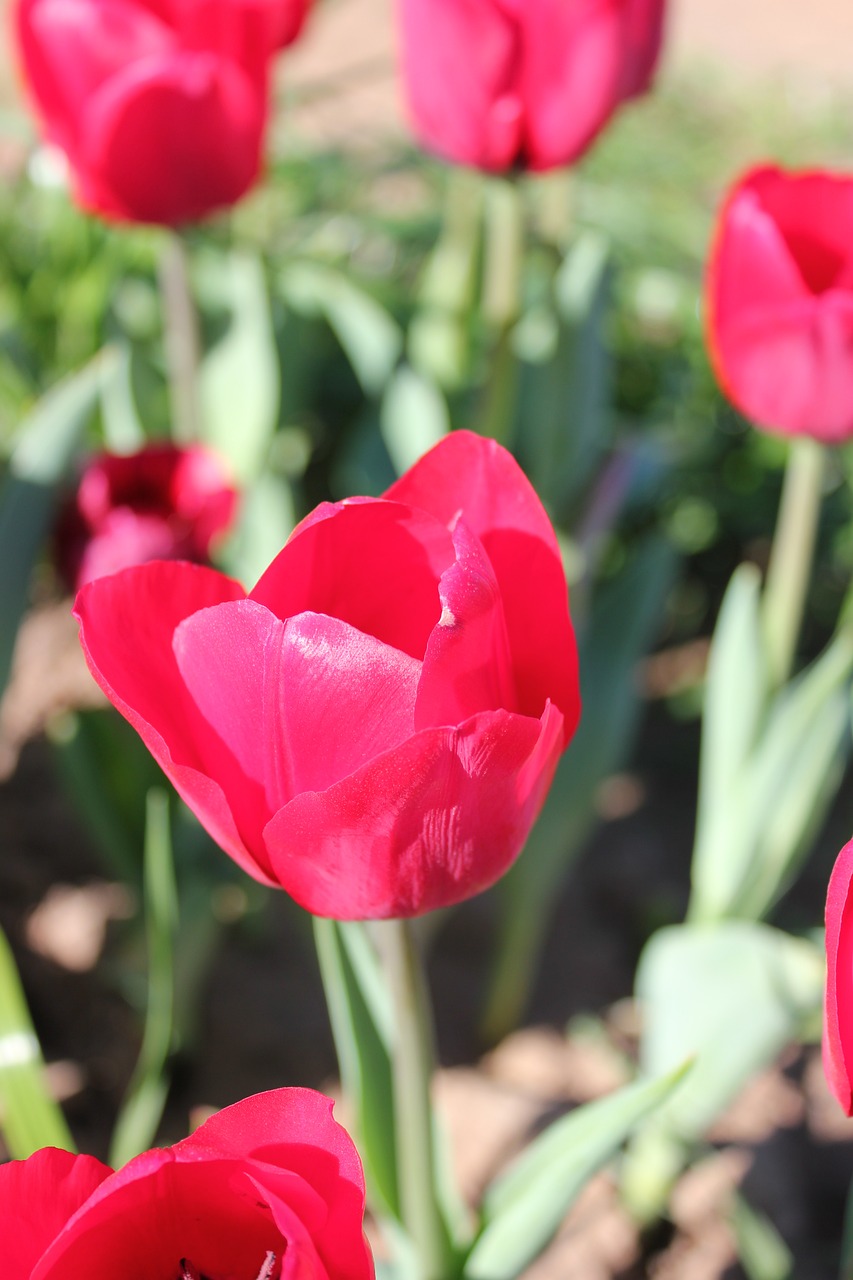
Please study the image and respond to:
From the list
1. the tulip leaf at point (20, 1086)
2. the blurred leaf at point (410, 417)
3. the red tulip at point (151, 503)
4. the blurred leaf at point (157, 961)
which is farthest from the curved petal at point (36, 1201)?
the blurred leaf at point (410, 417)

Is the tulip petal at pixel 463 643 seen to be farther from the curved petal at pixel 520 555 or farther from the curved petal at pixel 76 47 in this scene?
the curved petal at pixel 76 47

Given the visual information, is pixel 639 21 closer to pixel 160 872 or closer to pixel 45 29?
pixel 45 29

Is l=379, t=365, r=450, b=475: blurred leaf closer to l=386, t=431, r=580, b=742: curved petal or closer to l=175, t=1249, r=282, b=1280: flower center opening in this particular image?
l=386, t=431, r=580, b=742: curved petal

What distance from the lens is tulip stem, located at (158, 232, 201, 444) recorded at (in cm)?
83

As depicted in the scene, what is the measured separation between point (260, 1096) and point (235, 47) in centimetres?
62

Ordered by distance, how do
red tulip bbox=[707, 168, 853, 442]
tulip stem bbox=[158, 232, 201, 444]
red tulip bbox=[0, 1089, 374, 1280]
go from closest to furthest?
red tulip bbox=[0, 1089, 374, 1280] < red tulip bbox=[707, 168, 853, 442] < tulip stem bbox=[158, 232, 201, 444]

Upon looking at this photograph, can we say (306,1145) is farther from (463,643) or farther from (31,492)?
(31,492)

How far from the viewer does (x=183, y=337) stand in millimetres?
846

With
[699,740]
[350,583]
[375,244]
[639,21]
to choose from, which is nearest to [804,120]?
[375,244]

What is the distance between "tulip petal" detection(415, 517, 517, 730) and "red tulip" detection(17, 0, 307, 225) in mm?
481

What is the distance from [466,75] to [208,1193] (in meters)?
0.60

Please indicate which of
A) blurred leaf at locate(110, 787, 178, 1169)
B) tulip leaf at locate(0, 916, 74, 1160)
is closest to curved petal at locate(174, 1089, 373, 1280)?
tulip leaf at locate(0, 916, 74, 1160)

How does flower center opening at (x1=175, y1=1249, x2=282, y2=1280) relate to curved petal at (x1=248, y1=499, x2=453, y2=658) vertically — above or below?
below

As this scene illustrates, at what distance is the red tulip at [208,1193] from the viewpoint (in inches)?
11.2
